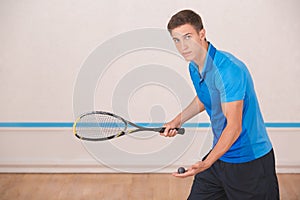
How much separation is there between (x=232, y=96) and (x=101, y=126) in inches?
48.6

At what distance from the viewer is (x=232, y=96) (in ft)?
7.13

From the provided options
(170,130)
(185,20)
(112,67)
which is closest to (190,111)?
(170,130)

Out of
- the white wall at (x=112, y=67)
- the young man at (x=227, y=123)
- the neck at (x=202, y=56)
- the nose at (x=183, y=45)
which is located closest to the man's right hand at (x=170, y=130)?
the young man at (x=227, y=123)

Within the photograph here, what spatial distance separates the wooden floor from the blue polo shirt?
1.22 metres

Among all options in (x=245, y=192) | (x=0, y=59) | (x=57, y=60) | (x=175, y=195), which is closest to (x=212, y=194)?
(x=245, y=192)

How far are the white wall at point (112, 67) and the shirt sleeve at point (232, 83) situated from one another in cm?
145

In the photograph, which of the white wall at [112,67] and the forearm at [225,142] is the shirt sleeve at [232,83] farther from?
the white wall at [112,67]

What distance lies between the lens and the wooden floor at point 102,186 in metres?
3.53

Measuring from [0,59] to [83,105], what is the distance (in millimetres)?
661

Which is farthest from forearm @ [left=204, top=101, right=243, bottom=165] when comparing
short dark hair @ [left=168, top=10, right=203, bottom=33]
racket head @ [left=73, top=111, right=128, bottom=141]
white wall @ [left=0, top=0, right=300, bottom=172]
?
white wall @ [left=0, top=0, right=300, bottom=172]

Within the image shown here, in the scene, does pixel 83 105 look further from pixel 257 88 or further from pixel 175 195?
pixel 257 88

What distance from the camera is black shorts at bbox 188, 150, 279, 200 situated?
238 cm

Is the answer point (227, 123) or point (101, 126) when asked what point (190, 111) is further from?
point (101, 126)

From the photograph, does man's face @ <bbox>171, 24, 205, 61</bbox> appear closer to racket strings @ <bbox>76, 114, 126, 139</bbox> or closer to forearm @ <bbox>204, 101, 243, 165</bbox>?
forearm @ <bbox>204, 101, 243, 165</bbox>
